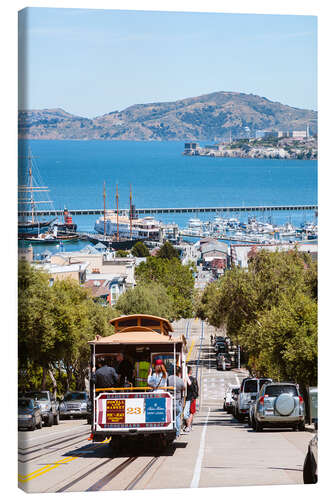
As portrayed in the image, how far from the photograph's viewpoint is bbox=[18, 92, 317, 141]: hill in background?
49.5 ft

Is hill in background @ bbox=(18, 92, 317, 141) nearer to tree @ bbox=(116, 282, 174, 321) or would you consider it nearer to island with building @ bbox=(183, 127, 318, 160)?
island with building @ bbox=(183, 127, 318, 160)

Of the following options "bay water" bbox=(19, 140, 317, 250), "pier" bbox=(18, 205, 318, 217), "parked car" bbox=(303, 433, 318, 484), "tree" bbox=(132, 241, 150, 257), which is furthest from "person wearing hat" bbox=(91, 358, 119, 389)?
"tree" bbox=(132, 241, 150, 257)

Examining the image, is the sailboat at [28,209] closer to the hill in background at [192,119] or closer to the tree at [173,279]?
the hill in background at [192,119]

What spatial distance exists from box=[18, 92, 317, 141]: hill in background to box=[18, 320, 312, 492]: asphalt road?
497 cm

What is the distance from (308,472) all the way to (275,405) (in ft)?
26.9

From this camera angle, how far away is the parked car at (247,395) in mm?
26766

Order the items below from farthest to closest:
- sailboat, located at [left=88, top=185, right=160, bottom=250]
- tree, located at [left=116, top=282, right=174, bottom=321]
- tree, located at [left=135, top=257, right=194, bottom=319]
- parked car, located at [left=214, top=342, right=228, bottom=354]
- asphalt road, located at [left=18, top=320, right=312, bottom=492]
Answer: parked car, located at [left=214, top=342, right=228, bottom=354]
tree, located at [left=135, top=257, right=194, bottom=319]
tree, located at [left=116, top=282, right=174, bottom=321]
sailboat, located at [left=88, top=185, right=160, bottom=250]
asphalt road, located at [left=18, top=320, right=312, bottom=492]

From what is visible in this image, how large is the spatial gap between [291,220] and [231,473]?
10762 mm

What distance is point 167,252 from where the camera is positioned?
48.9 m

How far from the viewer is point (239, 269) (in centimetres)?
3759

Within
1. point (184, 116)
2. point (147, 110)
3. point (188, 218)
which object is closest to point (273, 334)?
point (184, 116)

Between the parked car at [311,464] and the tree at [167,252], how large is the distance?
1288 inches

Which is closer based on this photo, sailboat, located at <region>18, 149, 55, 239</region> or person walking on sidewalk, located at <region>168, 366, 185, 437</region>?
sailboat, located at <region>18, 149, 55, 239</region>
